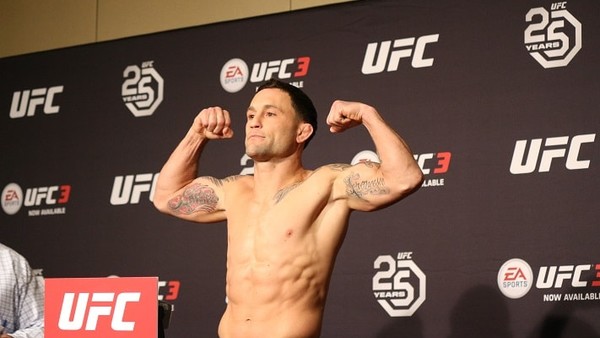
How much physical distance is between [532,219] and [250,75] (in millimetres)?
1536

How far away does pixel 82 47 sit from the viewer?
5125 millimetres

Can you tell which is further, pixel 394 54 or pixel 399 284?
pixel 394 54

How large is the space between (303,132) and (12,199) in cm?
257

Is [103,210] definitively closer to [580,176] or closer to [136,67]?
[136,67]

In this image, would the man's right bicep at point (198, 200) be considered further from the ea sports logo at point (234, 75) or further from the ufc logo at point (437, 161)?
the ea sports logo at point (234, 75)

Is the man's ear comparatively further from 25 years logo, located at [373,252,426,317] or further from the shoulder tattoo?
25 years logo, located at [373,252,426,317]

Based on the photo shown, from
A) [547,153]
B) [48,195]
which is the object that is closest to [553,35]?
[547,153]

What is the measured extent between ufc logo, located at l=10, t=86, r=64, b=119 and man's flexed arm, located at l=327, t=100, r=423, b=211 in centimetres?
261

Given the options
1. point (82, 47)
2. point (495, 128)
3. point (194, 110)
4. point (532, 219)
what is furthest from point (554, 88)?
point (82, 47)

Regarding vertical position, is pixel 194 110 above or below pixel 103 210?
above

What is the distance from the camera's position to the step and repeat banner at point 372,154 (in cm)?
372

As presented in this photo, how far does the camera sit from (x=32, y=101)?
521 cm

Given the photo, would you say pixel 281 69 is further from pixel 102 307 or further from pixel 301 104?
pixel 102 307

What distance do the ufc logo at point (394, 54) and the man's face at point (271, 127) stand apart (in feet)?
3.92
